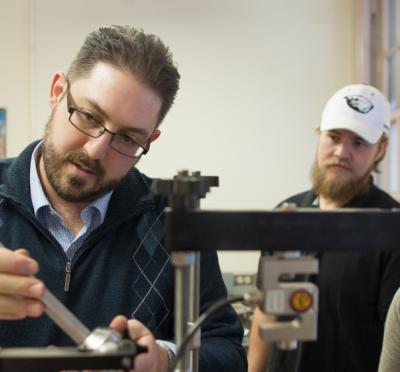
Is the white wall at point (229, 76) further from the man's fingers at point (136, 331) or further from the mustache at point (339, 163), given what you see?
the man's fingers at point (136, 331)

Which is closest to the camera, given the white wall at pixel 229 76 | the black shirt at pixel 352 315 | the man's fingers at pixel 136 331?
the man's fingers at pixel 136 331

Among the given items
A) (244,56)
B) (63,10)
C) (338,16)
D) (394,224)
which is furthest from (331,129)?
(63,10)

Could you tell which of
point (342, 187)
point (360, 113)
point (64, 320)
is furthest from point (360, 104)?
point (64, 320)

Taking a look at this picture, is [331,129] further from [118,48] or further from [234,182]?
[234,182]

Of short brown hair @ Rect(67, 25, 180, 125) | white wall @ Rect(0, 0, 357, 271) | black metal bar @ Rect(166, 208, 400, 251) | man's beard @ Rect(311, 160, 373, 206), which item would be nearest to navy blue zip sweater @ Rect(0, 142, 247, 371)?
short brown hair @ Rect(67, 25, 180, 125)

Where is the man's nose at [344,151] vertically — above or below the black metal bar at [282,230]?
above

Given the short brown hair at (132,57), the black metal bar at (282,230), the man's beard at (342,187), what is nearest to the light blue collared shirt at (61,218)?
the short brown hair at (132,57)

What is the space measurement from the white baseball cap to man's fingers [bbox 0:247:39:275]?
1288 millimetres

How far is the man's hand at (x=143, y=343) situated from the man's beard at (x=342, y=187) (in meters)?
1.09

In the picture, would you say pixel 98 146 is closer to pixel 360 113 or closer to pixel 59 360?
pixel 59 360

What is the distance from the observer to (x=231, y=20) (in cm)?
280

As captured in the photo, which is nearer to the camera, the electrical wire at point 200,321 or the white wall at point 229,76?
the electrical wire at point 200,321

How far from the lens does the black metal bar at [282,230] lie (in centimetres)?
45

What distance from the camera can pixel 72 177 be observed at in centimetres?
90
